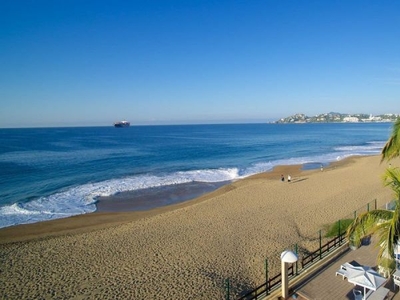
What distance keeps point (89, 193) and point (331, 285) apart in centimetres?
2233

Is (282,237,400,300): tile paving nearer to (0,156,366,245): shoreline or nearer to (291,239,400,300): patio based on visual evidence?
(291,239,400,300): patio

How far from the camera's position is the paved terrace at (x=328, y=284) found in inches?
328

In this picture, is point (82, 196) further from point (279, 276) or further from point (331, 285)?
point (331, 285)

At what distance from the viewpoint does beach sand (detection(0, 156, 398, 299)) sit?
10.6 m

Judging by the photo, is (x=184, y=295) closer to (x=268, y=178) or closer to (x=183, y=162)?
(x=268, y=178)

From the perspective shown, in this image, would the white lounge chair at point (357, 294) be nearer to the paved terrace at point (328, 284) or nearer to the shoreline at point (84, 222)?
the paved terrace at point (328, 284)

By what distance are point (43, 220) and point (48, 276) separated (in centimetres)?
886

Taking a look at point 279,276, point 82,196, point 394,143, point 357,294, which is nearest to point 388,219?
point 394,143

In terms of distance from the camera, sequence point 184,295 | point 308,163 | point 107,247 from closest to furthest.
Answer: point 184,295 < point 107,247 < point 308,163

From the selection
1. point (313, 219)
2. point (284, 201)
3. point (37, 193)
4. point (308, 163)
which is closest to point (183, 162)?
point (308, 163)

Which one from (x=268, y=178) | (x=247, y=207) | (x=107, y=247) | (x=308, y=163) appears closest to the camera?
(x=107, y=247)

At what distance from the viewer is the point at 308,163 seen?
138 ft

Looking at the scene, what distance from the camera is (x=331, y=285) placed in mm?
8828

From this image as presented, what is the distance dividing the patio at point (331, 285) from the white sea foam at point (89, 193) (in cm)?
1693
